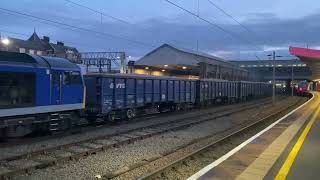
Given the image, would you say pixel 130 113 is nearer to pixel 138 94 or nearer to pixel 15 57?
pixel 138 94

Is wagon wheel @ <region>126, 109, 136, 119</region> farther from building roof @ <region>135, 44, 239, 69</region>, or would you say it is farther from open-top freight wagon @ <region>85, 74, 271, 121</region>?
building roof @ <region>135, 44, 239, 69</region>

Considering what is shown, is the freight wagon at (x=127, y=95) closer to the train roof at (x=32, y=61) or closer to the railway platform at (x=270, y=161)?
the train roof at (x=32, y=61)

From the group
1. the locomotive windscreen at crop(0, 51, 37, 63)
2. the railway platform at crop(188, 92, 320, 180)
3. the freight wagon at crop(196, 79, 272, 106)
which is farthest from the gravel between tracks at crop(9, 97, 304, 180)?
the freight wagon at crop(196, 79, 272, 106)

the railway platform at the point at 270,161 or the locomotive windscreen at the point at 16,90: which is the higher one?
the locomotive windscreen at the point at 16,90

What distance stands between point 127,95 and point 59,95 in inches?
287

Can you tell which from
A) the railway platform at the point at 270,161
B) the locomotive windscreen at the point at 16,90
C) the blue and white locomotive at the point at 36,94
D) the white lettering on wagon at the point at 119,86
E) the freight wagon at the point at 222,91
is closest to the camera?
the railway platform at the point at 270,161

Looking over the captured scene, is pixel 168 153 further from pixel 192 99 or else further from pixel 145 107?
pixel 192 99

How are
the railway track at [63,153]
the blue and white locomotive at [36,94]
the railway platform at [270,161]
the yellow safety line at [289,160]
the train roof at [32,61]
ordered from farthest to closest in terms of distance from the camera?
the train roof at [32,61] < the blue and white locomotive at [36,94] < the railway track at [63,153] < the railway platform at [270,161] < the yellow safety line at [289,160]

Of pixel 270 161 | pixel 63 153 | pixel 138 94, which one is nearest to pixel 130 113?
pixel 138 94

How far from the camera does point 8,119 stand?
15531 millimetres

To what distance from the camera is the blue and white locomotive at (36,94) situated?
618 inches

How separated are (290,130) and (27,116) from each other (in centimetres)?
1148

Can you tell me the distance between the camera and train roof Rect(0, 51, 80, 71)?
1581 centimetres

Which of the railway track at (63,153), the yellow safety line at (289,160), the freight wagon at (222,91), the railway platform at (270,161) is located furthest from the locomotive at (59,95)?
the freight wagon at (222,91)
